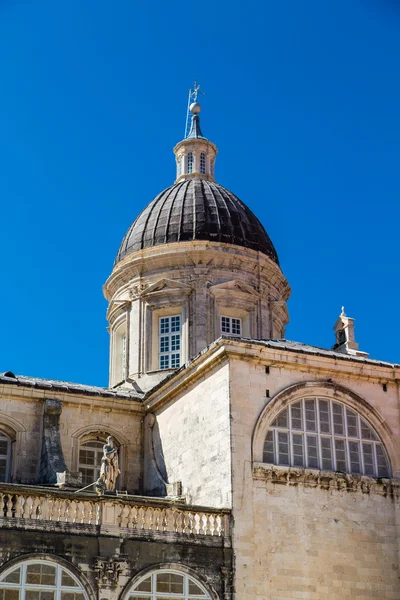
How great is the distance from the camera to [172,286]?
36.3 meters

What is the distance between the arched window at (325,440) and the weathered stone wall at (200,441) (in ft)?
4.57

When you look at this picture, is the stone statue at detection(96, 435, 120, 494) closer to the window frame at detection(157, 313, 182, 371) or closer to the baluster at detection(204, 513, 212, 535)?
the baluster at detection(204, 513, 212, 535)

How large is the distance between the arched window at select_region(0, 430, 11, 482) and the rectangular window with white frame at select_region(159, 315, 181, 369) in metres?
7.42

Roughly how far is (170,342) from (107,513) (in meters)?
12.6

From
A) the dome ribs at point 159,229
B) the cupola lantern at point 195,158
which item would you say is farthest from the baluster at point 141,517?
the cupola lantern at point 195,158

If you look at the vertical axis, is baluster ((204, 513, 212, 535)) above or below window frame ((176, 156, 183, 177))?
below

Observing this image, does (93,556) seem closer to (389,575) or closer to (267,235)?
(389,575)

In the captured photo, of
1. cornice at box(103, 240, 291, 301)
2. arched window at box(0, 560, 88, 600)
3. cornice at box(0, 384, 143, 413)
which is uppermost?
cornice at box(103, 240, 291, 301)

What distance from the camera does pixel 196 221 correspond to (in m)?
37.4

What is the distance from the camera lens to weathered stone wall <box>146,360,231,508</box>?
2600 cm

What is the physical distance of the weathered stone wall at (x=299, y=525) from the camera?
24.9m

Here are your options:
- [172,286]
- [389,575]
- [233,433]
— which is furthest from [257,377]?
[172,286]

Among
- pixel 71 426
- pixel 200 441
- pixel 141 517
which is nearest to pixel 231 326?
pixel 71 426

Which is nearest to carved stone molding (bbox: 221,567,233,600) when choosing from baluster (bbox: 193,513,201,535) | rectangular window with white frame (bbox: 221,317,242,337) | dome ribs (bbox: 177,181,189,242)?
baluster (bbox: 193,513,201,535)
